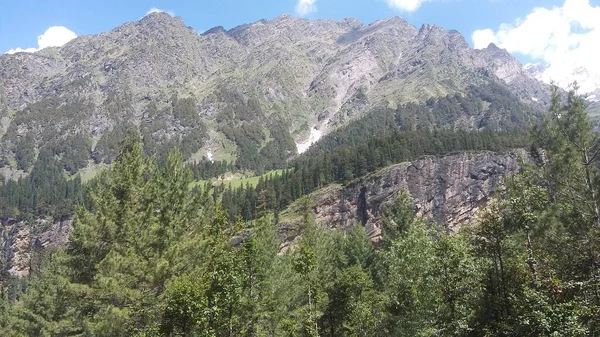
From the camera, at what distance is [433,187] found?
144 metres

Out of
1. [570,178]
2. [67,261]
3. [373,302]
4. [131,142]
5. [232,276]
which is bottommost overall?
[373,302]

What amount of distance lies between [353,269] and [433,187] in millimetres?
110640

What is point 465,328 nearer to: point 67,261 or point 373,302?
point 373,302

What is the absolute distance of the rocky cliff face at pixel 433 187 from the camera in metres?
142

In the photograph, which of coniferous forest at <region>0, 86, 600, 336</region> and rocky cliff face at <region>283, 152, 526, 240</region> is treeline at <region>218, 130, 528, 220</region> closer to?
rocky cliff face at <region>283, 152, 526, 240</region>

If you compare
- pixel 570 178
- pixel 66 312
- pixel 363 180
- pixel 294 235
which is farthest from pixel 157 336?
pixel 363 180

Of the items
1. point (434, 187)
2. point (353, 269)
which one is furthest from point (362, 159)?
point (353, 269)

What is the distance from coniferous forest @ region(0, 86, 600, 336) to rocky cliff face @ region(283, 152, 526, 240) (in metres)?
106

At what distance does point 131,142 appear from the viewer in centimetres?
3241

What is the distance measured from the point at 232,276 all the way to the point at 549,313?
47.7 feet

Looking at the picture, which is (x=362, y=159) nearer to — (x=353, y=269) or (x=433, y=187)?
(x=433, y=187)

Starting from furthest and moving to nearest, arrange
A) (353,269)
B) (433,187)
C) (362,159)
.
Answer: (362,159)
(433,187)
(353,269)

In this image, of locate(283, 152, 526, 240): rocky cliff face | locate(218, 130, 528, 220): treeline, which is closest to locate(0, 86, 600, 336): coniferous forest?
locate(283, 152, 526, 240): rocky cliff face

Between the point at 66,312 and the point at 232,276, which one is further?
the point at 66,312
